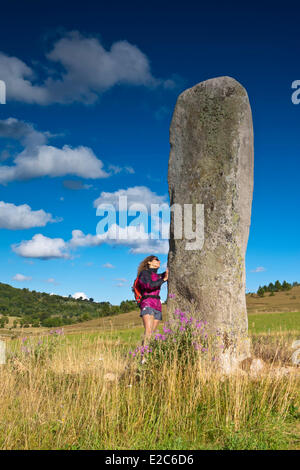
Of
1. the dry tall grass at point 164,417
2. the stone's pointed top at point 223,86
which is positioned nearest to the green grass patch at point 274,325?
the dry tall grass at point 164,417

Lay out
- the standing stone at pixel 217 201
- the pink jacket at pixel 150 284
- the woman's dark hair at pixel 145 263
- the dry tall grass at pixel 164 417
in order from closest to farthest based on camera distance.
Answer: the dry tall grass at pixel 164 417 → the standing stone at pixel 217 201 → the pink jacket at pixel 150 284 → the woman's dark hair at pixel 145 263

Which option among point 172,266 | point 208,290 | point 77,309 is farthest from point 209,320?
point 77,309

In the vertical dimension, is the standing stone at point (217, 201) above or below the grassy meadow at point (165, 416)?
above

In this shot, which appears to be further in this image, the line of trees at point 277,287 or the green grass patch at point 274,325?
the line of trees at point 277,287

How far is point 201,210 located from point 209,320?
7.13 ft

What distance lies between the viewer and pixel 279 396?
5.97m

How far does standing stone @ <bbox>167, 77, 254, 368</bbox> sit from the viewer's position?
26.4 feet

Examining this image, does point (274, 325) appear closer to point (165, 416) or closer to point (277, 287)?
point (165, 416)

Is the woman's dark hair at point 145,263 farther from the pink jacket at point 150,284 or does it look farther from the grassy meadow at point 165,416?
the grassy meadow at point 165,416

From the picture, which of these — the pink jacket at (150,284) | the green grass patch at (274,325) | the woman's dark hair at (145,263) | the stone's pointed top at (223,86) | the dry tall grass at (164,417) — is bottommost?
the dry tall grass at (164,417)

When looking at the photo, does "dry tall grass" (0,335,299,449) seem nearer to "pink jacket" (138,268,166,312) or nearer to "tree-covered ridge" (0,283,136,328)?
"pink jacket" (138,268,166,312)

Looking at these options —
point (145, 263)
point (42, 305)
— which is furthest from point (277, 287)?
point (145, 263)

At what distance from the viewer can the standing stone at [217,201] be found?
8.05 m

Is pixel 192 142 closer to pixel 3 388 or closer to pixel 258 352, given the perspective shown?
pixel 258 352
